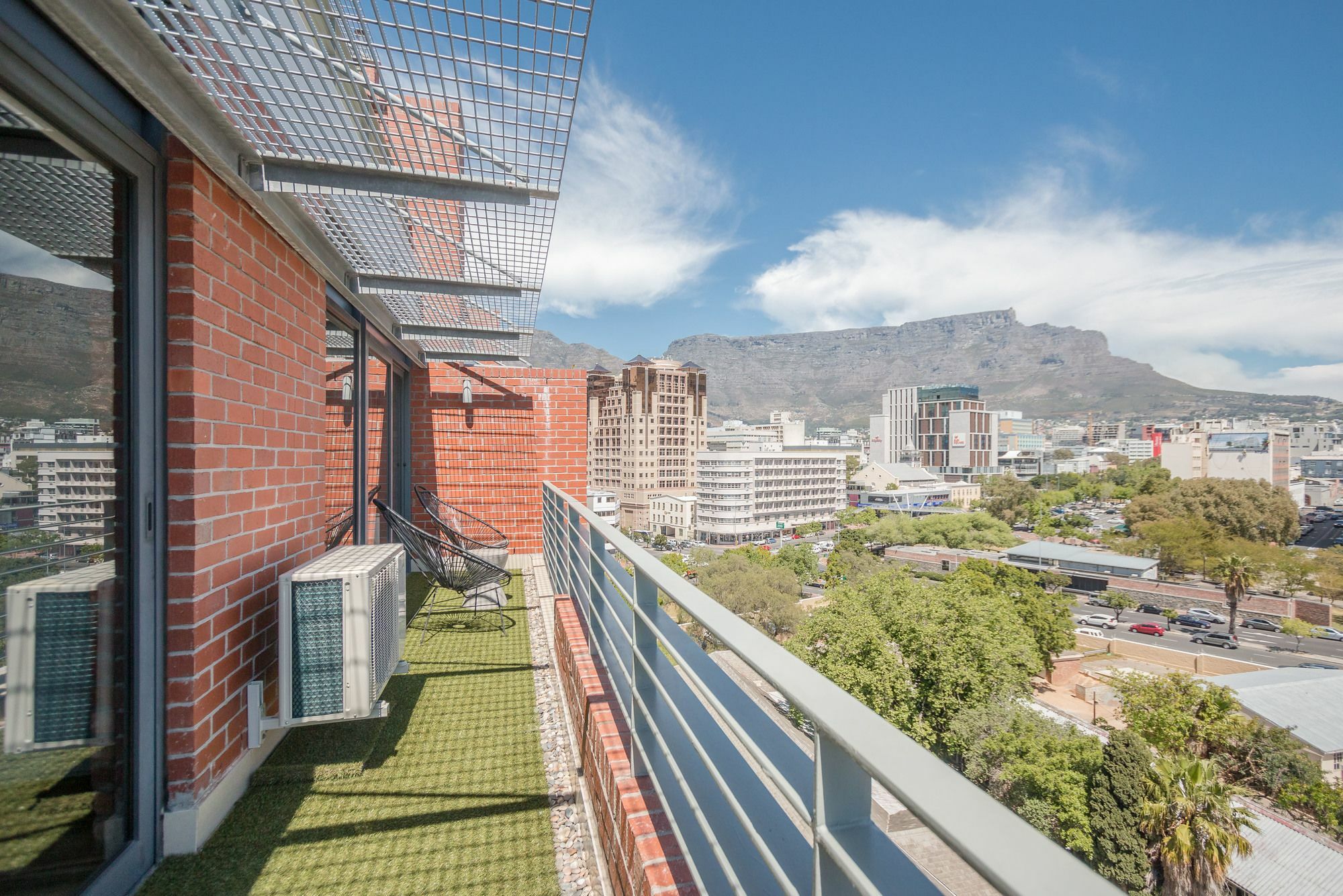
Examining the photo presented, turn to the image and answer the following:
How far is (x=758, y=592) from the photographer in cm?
3231

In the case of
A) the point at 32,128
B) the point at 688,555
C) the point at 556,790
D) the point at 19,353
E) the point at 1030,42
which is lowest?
the point at 688,555

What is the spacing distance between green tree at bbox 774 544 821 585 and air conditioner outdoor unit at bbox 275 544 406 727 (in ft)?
133

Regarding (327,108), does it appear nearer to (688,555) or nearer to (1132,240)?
(688,555)

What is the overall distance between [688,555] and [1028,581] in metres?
24.4

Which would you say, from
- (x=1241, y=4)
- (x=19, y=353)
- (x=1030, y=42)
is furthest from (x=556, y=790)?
(x=1241, y=4)

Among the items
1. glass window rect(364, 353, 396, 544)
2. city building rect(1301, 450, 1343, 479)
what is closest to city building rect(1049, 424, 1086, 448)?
city building rect(1301, 450, 1343, 479)

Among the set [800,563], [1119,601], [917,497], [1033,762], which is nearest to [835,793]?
[1033,762]

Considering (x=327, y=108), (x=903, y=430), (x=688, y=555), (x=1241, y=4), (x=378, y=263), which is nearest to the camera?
(x=327, y=108)

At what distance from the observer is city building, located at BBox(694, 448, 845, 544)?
56625 millimetres

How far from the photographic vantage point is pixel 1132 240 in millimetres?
125438

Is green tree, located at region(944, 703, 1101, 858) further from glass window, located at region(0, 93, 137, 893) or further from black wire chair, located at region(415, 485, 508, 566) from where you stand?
glass window, located at region(0, 93, 137, 893)

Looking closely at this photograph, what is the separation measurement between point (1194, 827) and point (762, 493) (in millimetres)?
45857

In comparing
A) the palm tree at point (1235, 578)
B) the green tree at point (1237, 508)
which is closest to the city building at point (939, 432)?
the green tree at point (1237, 508)

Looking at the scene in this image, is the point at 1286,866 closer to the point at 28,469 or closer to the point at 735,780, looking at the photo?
the point at 735,780
